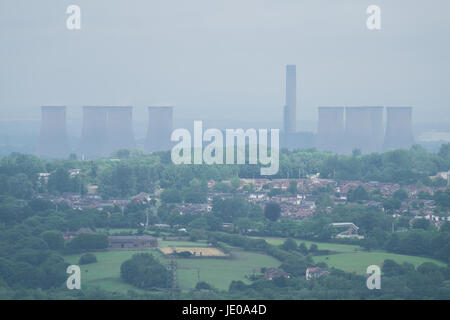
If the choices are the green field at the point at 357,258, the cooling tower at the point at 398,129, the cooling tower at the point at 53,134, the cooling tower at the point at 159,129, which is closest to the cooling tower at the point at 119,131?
the cooling tower at the point at 159,129

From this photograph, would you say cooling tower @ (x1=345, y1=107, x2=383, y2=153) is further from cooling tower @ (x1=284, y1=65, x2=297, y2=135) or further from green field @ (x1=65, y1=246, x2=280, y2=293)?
green field @ (x1=65, y1=246, x2=280, y2=293)

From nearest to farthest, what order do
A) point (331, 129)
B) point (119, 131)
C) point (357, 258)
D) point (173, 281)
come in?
point (173, 281), point (357, 258), point (119, 131), point (331, 129)

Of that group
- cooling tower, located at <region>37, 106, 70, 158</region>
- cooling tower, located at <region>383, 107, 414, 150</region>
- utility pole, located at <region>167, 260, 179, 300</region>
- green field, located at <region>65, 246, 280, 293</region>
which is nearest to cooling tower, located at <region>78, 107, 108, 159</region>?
cooling tower, located at <region>37, 106, 70, 158</region>

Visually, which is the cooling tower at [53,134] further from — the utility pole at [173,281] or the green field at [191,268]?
the utility pole at [173,281]

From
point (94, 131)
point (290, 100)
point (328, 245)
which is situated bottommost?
point (328, 245)

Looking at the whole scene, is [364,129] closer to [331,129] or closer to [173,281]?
[331,129]

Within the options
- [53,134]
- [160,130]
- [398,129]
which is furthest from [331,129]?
[53,134]
